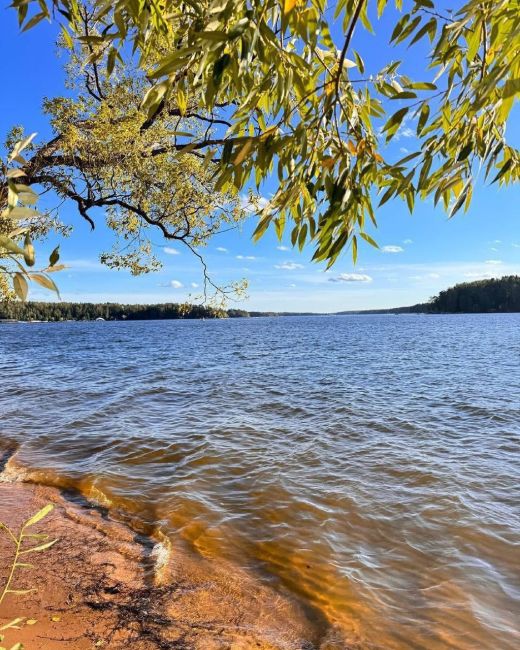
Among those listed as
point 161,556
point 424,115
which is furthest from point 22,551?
point 424,115

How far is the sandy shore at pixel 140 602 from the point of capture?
3.66m

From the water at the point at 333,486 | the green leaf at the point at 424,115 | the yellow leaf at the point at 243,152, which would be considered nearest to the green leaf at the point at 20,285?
the yellow leaf at the point at 243,152

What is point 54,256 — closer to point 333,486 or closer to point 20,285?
point 20,285

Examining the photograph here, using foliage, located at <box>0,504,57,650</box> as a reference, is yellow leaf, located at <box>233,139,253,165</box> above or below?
above

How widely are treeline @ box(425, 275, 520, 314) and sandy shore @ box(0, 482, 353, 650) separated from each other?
202618 millimetres

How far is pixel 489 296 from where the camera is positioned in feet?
598

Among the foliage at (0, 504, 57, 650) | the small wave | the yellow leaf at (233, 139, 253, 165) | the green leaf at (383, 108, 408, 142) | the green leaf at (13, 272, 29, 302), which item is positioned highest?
the green leaf at (383, 108, 408, 142)

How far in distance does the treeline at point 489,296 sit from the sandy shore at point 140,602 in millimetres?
202618

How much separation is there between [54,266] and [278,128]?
4.07 feet

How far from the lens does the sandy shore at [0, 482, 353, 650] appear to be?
366cm

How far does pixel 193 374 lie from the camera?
26.3 m

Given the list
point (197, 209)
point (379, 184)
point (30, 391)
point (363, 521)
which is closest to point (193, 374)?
point (30, 391)

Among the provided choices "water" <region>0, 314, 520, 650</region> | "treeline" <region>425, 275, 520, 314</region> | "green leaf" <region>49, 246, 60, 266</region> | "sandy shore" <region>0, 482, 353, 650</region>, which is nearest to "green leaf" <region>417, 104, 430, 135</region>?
"green leaf" <region>49, 246, 60, 266</region>

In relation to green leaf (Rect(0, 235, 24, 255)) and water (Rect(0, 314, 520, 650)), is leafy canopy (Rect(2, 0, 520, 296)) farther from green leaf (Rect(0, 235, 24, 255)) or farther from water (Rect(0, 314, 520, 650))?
water (Rect(0, 314, 520, 650))
